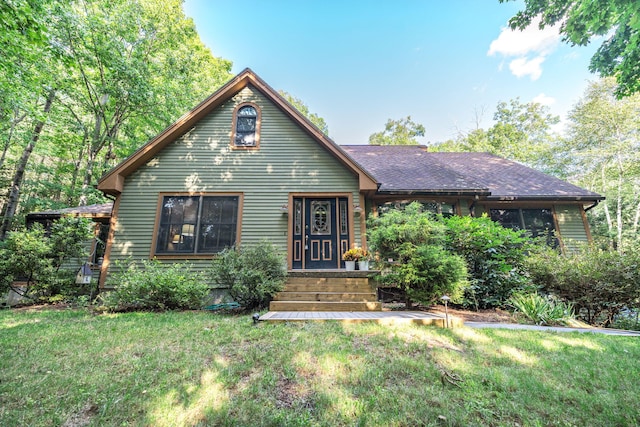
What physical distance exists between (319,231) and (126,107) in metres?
12.7

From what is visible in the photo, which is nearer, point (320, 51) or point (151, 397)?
point (151, 397)

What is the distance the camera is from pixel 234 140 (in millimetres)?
8398

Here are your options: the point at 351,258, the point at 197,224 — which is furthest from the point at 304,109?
the point at 351,258

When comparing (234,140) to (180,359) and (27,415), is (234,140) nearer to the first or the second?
(180,359)

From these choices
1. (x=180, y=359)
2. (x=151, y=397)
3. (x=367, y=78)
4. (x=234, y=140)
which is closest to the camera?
(x=151, y=397)

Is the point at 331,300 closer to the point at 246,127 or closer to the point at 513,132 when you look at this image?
the point at 246,127

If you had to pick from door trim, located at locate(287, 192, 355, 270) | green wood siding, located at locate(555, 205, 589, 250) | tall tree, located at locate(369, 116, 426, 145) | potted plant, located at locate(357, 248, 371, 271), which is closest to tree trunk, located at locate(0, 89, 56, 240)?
door trim, located at locate(287, 192, 355, 270)

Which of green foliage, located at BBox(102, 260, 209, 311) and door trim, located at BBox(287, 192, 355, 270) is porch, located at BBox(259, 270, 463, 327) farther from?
green foliage, located at BBox(102, 260, 209, 311)

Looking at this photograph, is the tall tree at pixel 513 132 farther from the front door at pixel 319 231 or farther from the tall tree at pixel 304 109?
the front door at pixel 319 231

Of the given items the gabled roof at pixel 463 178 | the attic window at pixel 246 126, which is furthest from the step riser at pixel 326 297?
the attic window at pixel 246 126

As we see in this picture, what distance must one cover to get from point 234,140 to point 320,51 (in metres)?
10.8

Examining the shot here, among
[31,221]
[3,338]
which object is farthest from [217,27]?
[3,338]

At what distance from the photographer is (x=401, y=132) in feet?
87.6

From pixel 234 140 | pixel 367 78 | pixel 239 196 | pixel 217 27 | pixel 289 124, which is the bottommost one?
pixel 239 196
